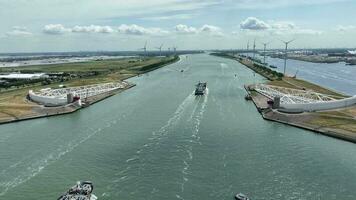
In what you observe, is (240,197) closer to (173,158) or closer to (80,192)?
(173,158)

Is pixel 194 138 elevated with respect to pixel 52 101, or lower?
lower

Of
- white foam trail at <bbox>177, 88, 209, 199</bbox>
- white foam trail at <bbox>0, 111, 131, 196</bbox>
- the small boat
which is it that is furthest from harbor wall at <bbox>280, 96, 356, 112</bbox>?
the small boat

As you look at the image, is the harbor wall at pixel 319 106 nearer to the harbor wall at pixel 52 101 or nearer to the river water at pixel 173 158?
the river water at pixel 173 158

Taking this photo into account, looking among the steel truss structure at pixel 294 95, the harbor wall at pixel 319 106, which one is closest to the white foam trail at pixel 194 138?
the harbor wall at pixel 319 106

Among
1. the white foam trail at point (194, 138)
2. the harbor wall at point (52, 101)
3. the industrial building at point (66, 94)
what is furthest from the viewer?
the industrial building at point (66, 94)

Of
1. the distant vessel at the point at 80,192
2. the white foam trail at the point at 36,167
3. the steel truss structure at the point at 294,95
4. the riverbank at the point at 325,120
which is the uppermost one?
the steel truss structure at the point at 294,95

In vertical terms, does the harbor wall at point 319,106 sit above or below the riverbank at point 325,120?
above

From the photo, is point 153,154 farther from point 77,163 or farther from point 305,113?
point 305,113

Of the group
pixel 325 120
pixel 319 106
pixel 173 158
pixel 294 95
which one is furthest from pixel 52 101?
pixel 325 120
